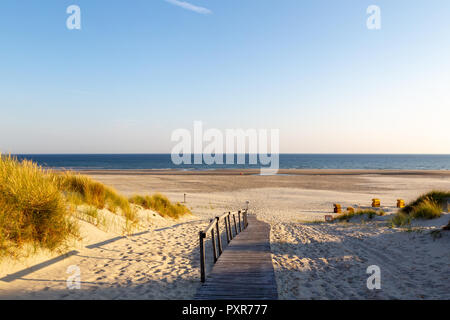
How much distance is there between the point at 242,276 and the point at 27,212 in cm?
549

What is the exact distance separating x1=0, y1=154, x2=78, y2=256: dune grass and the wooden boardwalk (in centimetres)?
426

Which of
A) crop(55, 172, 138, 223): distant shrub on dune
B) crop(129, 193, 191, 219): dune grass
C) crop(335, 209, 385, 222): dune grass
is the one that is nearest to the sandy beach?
crop(55, 172, 138, 223): distant shrub on dune

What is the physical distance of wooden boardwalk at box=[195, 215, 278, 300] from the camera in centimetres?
509

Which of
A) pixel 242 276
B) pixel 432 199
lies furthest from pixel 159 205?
pixel 432 199

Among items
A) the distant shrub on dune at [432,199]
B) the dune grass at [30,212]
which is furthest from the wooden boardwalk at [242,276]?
the distant shrub on dune at [432,199]

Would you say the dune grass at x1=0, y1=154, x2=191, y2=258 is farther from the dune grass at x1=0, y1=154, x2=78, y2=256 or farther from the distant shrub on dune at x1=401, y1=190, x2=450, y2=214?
the distant shrub on dune at x1=401, y1=190, x2=450, y2=214

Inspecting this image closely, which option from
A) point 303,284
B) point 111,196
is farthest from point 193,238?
point 303,284

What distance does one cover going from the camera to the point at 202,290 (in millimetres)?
5305

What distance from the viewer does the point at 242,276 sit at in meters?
5.98

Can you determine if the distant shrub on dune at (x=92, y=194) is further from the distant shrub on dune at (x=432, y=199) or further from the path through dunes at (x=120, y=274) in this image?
the distant shrub on dune at (x=432, y=199)

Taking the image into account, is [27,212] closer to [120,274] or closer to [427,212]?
[120,274]

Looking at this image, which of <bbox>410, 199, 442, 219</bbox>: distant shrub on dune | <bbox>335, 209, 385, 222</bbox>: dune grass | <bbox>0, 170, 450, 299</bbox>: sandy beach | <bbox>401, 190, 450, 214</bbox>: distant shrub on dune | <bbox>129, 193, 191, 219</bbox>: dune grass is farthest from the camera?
<bbox>335, 209, 385, 222</bbox>: dune grass
